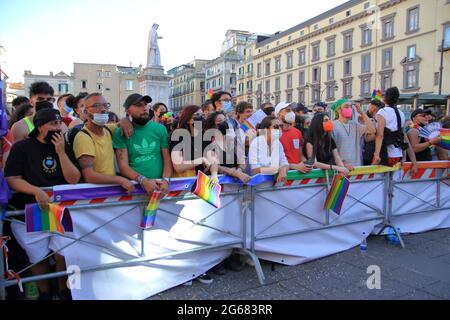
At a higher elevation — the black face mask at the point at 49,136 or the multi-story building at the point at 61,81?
the multi-story building at the point at 61,81

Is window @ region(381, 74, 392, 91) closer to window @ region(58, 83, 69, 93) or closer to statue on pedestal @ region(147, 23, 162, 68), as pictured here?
statue on pedestal @ region(147, 23, 162, 68)

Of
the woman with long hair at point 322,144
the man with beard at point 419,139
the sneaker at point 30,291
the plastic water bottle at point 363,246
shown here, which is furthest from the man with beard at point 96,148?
the man with beard at point 419,139

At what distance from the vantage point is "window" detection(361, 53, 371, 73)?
5022 centimetres

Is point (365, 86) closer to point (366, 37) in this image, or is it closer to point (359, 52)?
point (359, 52)

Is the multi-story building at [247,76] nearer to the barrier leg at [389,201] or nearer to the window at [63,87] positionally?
the window at [63,87]

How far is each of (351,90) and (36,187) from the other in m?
54.8

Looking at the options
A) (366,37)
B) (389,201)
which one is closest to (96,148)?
(389,201)

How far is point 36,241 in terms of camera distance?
123 inches

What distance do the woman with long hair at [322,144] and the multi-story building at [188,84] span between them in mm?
88519

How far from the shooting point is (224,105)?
5137 mm

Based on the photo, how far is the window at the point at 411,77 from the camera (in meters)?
42.2

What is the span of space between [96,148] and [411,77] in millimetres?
47169

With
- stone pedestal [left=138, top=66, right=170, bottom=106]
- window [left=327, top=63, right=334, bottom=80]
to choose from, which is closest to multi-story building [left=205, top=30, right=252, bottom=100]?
window [left=327, top=63, right=334, bottom=80]
